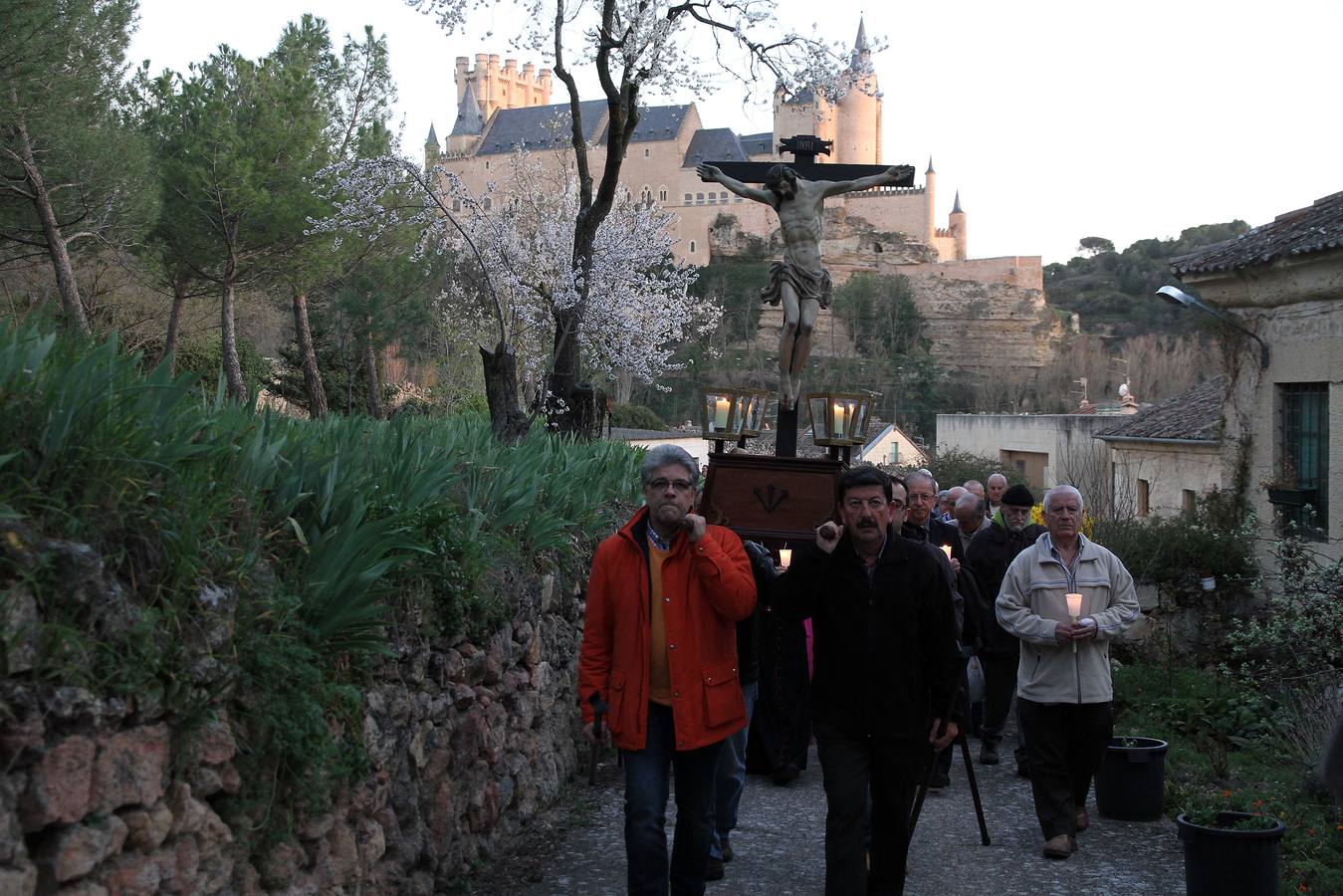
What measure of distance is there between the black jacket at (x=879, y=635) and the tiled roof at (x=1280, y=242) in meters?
9.55

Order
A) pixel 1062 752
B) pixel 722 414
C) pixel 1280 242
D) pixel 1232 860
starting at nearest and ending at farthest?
1. pixel 1232 860
2. pixel 1062 752
3. pixel 722 414
4. pixel 1280 242

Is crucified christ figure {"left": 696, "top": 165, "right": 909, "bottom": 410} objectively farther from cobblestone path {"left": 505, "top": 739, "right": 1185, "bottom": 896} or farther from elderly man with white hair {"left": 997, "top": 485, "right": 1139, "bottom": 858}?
cobblestone path {"left": 505, "top": 739, "right": 1185, "bottom": 896}

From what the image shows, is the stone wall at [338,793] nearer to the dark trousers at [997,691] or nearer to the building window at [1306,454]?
the dark trousers at [997,691]

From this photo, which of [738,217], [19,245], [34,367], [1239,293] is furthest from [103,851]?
[738,217]

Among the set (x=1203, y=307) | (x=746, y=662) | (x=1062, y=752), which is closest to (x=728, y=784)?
(x=746, y=662)

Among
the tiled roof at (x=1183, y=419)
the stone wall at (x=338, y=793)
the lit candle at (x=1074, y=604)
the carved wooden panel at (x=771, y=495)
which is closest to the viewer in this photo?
the stone wall at (x=338, y=793)

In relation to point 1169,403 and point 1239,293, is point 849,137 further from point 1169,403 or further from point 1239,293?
point 1239,293

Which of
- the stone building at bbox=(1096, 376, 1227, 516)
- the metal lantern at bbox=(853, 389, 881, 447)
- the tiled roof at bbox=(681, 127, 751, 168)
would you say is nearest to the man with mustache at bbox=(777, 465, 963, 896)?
the metal lantern at bbox=(853, 389, 881, 447)

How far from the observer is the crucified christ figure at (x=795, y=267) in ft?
25.9

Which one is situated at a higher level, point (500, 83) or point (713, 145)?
point (500, 83)

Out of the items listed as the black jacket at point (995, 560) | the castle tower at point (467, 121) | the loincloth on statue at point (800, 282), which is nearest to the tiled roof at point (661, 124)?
the castle tower at point (467, 121)

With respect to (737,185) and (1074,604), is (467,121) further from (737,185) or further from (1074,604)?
(1074,604)

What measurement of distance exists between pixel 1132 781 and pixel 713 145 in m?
89.7

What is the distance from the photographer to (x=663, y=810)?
4.44 metres
